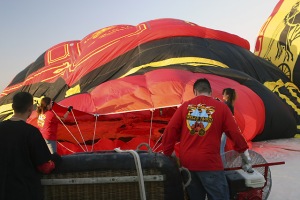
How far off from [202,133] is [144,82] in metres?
3.80

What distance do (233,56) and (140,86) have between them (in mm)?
3023

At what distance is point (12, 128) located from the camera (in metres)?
2.07

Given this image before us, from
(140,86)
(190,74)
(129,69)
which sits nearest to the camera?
(140,86)

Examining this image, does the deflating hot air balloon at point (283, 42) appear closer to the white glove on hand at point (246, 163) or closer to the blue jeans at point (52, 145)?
the blue jeans at point (52, 145)

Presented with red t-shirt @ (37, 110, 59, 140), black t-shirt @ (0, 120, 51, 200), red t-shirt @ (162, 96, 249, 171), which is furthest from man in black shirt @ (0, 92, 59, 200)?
red t-shirt @ (37, 110, 59, 140)

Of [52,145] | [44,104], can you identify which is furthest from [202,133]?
[52,145]

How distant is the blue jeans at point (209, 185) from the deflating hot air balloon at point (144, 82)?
3.00 m

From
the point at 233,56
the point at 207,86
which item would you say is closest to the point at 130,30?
the point at 233,56

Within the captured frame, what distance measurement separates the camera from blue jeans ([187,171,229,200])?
2279mm

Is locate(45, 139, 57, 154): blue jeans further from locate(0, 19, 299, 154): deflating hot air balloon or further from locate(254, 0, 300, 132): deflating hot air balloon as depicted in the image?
locate(254, 0, 300, 132): deflating hot air balloon

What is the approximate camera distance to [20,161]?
6.72 ft

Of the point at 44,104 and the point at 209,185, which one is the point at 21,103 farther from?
the point at 44,104

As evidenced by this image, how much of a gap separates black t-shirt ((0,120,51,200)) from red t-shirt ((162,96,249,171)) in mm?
800

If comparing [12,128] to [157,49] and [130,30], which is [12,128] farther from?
[130,30]
